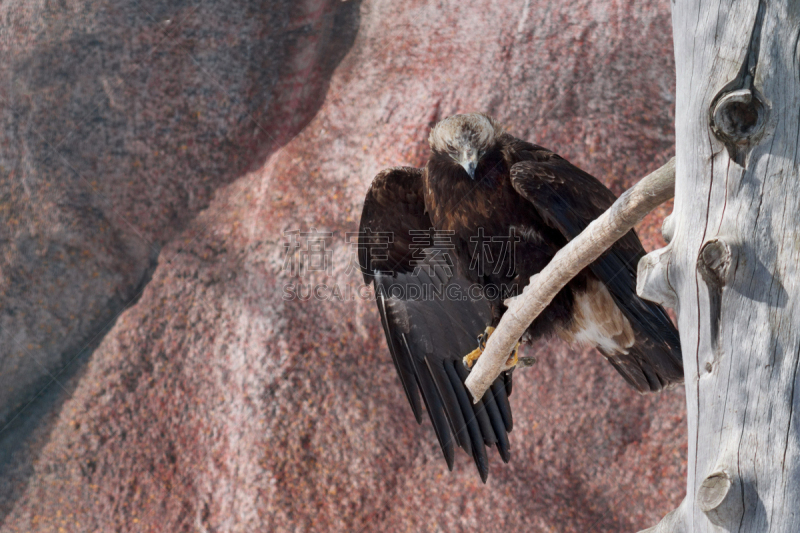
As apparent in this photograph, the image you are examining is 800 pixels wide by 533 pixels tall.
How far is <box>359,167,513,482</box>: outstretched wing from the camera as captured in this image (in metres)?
3.26

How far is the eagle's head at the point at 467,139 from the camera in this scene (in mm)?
2752

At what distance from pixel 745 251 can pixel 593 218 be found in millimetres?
1130

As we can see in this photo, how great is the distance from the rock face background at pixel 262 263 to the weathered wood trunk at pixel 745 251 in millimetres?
3193

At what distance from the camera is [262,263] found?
16.6ft

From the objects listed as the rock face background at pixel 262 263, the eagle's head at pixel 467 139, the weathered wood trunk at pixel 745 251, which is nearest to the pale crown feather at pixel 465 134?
the eagle's head at pixel 467 139

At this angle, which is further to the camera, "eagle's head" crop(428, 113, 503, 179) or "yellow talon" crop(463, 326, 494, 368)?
"yellow talon" crop(463, 326, 494, 368)

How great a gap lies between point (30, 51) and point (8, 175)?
1.13 m

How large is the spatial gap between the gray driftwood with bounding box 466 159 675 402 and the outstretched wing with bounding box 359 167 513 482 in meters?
0.61

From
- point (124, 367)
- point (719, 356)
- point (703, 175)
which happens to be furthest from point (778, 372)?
point (124, 367)

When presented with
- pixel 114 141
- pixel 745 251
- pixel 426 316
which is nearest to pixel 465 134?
pixel 426 316

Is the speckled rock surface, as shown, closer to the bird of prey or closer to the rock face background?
the rock face background

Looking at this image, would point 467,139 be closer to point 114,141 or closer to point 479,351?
point 479,351

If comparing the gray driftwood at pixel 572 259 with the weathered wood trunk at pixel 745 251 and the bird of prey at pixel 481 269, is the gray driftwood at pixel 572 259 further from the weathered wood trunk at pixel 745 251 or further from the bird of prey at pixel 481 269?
the bird of prey at pixel 481 269

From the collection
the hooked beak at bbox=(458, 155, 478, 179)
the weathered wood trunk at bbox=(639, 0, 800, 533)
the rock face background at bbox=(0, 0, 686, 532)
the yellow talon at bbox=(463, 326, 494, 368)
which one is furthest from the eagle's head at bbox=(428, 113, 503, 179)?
the rock face background at bbox=(0, 0, 686, 532)
